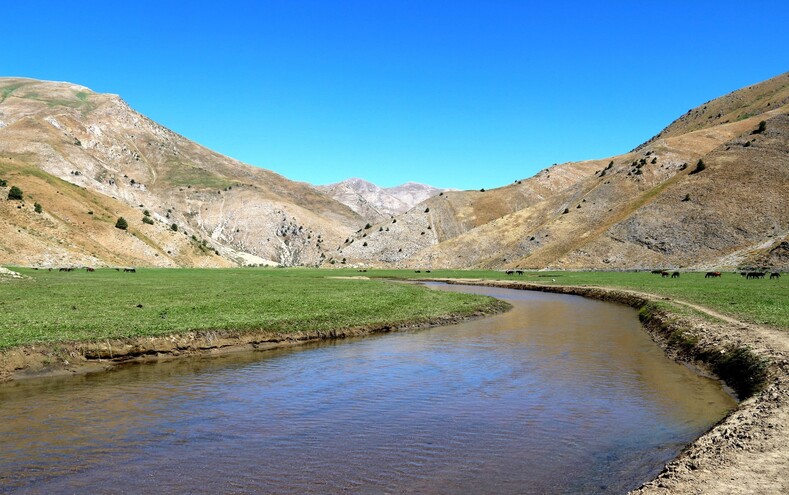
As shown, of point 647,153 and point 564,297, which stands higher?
point 647,153

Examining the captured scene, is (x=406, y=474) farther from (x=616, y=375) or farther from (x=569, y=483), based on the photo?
(x=616, y=375)

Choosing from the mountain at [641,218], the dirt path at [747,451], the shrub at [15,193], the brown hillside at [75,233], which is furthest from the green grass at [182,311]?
the mountain at [641,218]

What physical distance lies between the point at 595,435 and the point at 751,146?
137m

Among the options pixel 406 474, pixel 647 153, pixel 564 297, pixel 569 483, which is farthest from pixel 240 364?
pixel 647 153

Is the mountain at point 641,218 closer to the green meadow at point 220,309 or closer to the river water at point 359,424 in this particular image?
the green meadow at point 220,309

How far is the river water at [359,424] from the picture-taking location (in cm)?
1121

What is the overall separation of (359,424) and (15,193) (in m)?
107

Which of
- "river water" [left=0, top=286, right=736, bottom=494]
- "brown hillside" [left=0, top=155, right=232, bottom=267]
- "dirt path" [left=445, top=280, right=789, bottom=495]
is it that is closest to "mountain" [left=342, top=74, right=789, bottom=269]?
"brown hillside" [left=0, top=155, right=232, bottom=267]

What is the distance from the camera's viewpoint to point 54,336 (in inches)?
882

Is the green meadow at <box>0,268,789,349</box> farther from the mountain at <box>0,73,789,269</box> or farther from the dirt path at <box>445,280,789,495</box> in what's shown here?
the mountain at <box>0,73,789,269</box>

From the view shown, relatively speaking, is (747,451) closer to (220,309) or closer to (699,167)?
(220,309)

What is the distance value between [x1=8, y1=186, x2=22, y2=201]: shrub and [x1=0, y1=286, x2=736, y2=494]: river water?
94956 millimetres

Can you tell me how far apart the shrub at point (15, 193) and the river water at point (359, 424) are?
95.0 meters

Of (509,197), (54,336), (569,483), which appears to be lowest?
(569,483)
